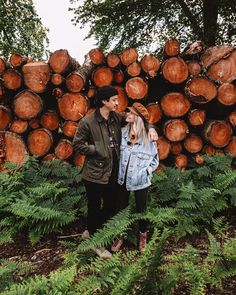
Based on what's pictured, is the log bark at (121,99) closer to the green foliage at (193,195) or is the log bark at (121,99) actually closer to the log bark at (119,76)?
the log bark at (119,76)

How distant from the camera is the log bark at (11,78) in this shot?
6055 mm

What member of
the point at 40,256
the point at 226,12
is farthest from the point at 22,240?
the point at 226,12

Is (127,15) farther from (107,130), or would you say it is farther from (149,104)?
(107,130)

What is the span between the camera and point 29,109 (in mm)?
6074

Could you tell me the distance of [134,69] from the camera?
5961 millimetres

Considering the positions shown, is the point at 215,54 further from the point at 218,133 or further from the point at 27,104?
the point at 27,104

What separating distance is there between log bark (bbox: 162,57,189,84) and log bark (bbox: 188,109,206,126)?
1.78 ft

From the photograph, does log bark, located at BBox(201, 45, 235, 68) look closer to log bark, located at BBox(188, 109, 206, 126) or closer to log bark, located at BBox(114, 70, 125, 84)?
log bark, located at BBox(188, 109, 206, 126)

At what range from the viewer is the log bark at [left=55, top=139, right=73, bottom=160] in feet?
20.6

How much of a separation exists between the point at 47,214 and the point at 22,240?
76cm

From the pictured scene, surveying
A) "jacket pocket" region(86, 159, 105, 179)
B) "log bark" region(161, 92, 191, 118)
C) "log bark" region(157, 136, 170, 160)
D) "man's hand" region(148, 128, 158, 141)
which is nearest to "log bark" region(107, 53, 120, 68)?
"log bark" region(161, 92, 191, 118)

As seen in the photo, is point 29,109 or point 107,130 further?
point 29,109

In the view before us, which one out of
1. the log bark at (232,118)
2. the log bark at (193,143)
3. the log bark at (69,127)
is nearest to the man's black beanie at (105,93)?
the log bark at (69,127)

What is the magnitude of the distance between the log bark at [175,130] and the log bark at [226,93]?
680mm
